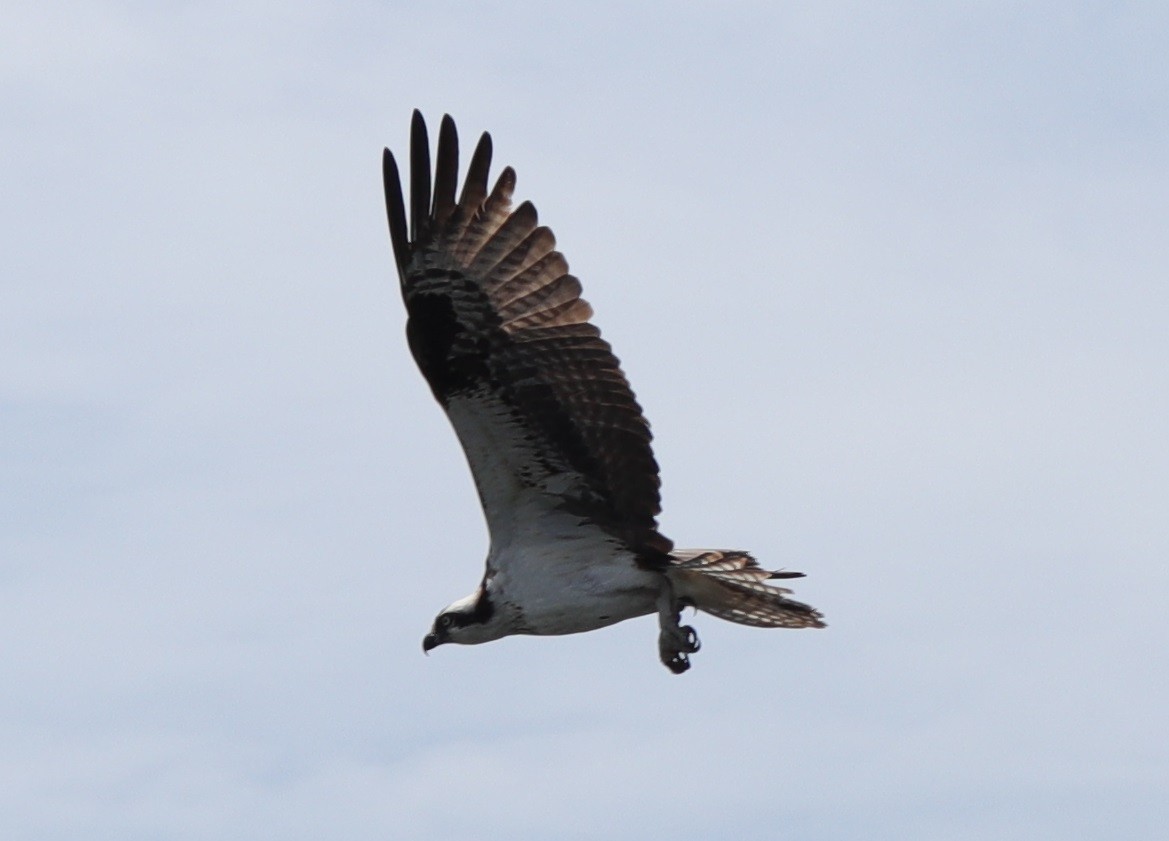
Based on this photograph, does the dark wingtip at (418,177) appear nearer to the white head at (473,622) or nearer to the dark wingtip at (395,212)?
the dark wingtip at (395,212)

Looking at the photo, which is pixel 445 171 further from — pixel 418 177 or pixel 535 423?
pixel 535 423

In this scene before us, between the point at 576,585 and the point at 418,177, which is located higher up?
the point at 418,177

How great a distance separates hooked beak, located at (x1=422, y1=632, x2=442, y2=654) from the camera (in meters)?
19.6

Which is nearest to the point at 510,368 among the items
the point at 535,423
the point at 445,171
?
the point at 535,423

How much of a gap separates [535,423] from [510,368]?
31 cm

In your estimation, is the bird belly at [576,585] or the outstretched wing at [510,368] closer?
the outstretched wing at [510,368]

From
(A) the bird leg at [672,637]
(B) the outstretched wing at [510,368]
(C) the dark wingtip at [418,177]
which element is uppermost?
(C) the dark wingtip at [418,177]

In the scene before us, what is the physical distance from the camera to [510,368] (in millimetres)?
18922

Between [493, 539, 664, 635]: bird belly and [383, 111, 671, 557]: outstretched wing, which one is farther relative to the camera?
[493, 539, 664, 635]: bird belly

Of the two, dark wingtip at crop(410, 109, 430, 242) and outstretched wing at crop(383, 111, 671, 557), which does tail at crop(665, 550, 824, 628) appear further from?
dark wingtip at crop(410, 109, 430, 242)

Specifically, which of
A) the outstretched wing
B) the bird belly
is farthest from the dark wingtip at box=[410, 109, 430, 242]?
the bird belly

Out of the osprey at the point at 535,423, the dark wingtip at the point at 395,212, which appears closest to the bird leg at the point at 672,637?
the osprey at the point at 535,423

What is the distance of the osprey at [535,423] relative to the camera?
1891 cm

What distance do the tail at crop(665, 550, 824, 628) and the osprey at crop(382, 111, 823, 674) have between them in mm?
10
